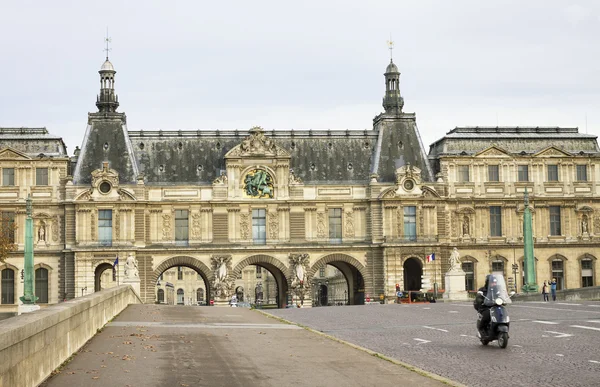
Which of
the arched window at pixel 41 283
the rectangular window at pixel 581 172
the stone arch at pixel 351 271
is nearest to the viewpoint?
the arched window at pixel 41 283

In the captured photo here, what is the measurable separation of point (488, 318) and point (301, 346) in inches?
191

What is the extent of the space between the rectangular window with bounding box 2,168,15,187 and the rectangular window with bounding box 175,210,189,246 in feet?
43.1

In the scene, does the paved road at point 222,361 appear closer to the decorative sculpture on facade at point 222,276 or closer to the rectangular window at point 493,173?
the decorative sculpture on facade at point 222,276

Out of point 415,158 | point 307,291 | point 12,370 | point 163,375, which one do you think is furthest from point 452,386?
point 415,158

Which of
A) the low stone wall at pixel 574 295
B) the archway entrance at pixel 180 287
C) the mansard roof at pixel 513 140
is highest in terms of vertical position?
the mansard roof at pixel 513 140

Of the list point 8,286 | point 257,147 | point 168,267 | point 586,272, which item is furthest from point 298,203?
point 586,272

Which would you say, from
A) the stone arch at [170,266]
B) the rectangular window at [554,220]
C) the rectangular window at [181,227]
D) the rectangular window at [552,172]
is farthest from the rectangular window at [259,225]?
the rectangular window at [552,172]

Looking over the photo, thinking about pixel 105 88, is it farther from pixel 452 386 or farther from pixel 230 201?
pixel 452 386

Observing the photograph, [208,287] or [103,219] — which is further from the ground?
[103,219]

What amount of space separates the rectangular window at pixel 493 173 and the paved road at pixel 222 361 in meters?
56.3

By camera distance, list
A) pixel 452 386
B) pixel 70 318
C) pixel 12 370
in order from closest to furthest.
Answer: pixel 12 370 → pixel 452 386 → pixel 70 318

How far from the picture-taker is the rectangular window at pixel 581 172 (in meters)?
86.9

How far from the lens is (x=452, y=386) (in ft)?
60.1

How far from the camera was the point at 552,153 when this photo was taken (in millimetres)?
86312
